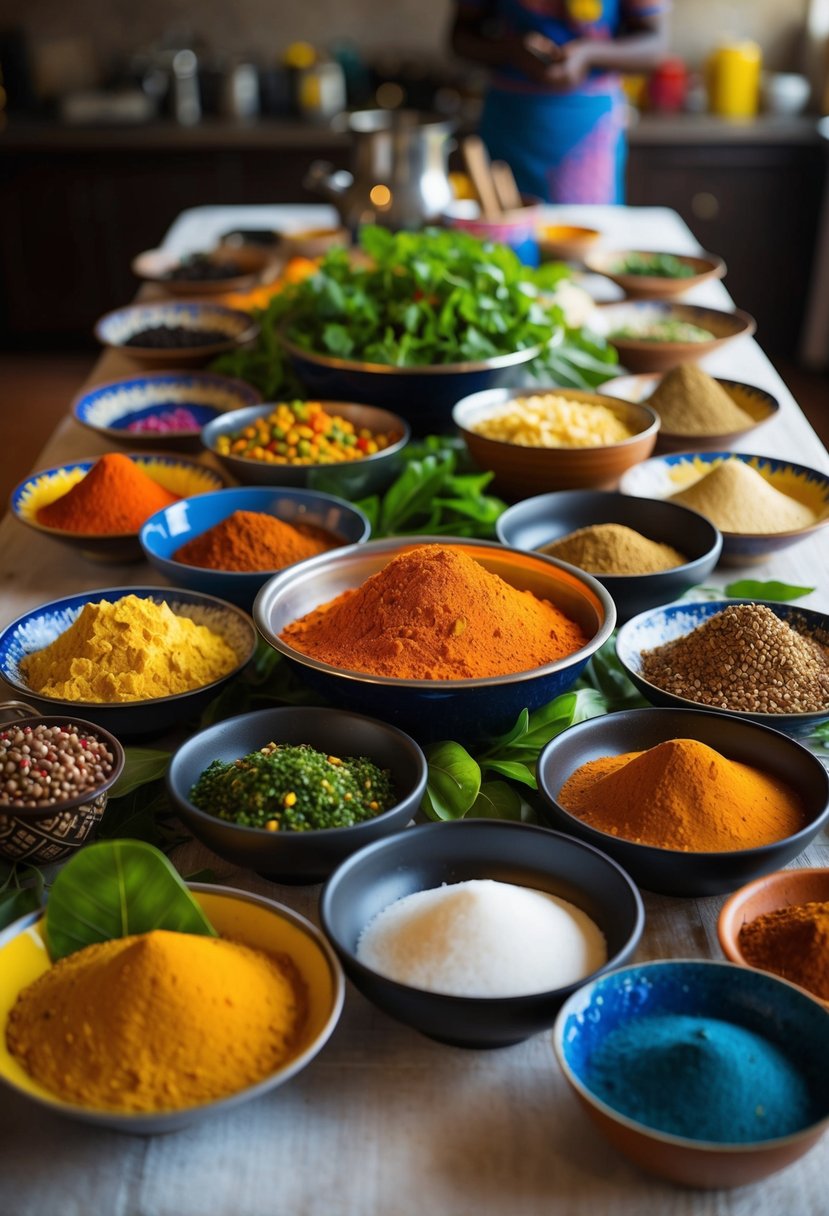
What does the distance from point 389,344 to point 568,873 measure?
1.15 metres

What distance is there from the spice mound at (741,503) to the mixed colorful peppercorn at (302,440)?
485mm

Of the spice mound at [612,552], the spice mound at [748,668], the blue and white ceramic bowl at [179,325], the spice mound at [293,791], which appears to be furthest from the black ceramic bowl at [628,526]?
the blue and white ceramic bowl at [179,325]

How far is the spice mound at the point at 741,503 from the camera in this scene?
1700mm

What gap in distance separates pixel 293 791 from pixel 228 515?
724 millimetres

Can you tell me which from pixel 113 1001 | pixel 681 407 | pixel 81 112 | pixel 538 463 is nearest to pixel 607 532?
pixel 538 463

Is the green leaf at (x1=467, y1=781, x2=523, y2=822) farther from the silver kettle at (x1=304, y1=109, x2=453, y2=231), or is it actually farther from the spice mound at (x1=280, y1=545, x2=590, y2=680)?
the silver kettle at (x1=304, y1=109, x2=453, y2=231)

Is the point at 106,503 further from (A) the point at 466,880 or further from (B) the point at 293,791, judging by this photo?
(A) the point at 466,880

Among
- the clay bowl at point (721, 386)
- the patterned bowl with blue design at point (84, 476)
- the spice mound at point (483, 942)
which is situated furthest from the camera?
the clay bowl at point (721, 386)

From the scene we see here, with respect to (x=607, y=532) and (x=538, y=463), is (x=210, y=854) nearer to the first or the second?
(x=607, y=532)

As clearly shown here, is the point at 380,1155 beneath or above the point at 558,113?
beneath

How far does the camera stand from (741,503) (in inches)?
67.6

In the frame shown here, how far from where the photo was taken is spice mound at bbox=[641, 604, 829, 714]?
1.29 meters

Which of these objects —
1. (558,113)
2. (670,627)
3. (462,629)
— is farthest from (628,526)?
(558,113)

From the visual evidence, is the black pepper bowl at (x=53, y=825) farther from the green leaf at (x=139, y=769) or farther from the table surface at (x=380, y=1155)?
the table surface at (x=380, y=1155)
